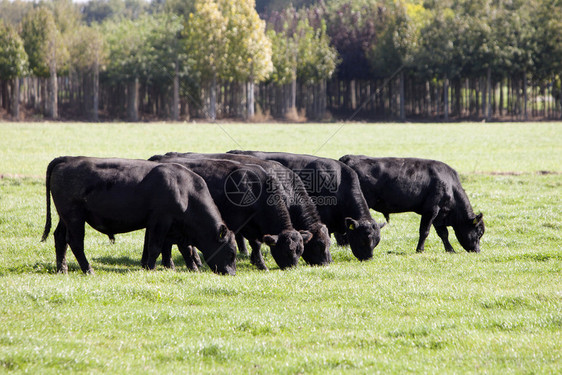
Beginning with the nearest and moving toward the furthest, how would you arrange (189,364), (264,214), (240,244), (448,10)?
(189,364)
(264,214)
(240,244)
(448,10)

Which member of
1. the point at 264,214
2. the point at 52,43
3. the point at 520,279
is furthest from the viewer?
the point at 52,43

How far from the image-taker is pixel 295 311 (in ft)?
29.2

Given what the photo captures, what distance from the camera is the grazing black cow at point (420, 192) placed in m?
14.8

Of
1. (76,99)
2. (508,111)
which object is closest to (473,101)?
(508,111)

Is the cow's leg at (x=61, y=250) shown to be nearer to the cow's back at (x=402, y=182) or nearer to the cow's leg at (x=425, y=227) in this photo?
the cow's back at (x=402, y=182)

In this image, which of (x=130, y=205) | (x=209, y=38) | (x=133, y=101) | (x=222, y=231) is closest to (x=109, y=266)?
(x=130, y=205)

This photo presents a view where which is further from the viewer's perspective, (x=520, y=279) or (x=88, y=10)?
(x=88, y=10)

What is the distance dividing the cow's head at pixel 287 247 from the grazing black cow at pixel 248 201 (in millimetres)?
278

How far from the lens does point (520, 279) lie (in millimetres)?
10898

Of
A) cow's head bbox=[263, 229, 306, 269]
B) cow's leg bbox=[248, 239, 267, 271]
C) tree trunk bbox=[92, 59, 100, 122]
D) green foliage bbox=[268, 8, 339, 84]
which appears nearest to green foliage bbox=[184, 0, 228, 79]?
green foliage bbox=[268, 8, 339, 84]

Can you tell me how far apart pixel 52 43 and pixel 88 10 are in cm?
12062

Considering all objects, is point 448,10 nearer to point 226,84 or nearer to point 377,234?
point 226,84

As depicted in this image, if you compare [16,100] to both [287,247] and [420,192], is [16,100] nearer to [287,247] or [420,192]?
[420,192]

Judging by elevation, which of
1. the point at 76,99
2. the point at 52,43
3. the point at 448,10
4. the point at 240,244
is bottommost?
the point at 240,244
